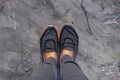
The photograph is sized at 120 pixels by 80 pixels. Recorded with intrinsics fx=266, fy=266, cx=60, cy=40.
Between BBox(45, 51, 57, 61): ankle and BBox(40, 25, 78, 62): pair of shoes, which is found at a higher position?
BBox(40, 25, 78, 62): pair of shoes

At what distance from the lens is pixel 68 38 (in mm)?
2156

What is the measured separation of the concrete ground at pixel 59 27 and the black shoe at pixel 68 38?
0.04 meters

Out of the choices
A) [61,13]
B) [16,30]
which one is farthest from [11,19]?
[61,13]

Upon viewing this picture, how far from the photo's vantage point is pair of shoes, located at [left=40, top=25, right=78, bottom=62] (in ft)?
6.89

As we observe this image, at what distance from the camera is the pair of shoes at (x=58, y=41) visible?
210 cm

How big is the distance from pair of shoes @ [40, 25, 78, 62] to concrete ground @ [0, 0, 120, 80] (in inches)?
1.6

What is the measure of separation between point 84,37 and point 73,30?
0.10 metres

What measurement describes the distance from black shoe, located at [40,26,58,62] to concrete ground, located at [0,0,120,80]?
0.04 m

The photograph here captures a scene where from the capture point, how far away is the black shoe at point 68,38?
6.93ft

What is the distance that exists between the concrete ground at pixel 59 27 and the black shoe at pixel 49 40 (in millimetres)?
40

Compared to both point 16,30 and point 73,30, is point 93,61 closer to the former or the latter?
point 73,30

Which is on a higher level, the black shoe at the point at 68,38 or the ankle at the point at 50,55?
the black shoe at the point at 68,38

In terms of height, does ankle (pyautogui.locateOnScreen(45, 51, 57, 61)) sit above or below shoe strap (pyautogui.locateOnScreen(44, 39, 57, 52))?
below

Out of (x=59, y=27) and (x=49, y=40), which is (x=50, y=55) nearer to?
(x=49, y=40)
